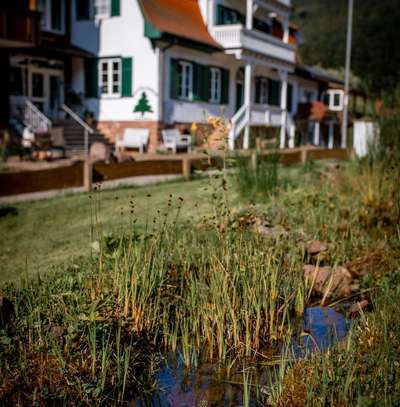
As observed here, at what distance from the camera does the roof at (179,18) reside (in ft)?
73.3

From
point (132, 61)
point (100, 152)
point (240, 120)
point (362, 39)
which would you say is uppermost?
point (362, 39)

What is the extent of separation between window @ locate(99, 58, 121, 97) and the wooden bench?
173 cm

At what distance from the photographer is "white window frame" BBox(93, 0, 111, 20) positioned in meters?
23.3

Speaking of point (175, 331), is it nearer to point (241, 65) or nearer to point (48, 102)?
point (48, 102)

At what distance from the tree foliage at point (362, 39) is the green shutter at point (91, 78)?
36493 millimetres

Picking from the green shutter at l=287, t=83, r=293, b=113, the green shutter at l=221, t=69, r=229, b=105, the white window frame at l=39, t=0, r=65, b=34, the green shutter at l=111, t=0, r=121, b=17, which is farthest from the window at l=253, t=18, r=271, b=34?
the white window frame at l=39, t=0, r=65, b=34

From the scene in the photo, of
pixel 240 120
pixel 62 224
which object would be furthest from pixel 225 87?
pixel 62 224

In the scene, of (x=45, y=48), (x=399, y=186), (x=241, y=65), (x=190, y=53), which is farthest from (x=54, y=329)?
(x=241, y=65)

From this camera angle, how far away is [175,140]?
21.9 m

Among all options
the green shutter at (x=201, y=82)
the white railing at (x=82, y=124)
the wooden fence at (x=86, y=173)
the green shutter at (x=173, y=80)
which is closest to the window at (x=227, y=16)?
the green shutter at (x=201, y=82)

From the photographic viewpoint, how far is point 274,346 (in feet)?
15.2

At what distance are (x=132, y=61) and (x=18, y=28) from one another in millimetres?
4585

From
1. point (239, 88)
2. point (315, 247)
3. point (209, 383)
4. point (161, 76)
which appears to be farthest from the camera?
point (239, 88)

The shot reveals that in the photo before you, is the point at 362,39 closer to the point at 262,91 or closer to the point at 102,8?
the point at 262,91
